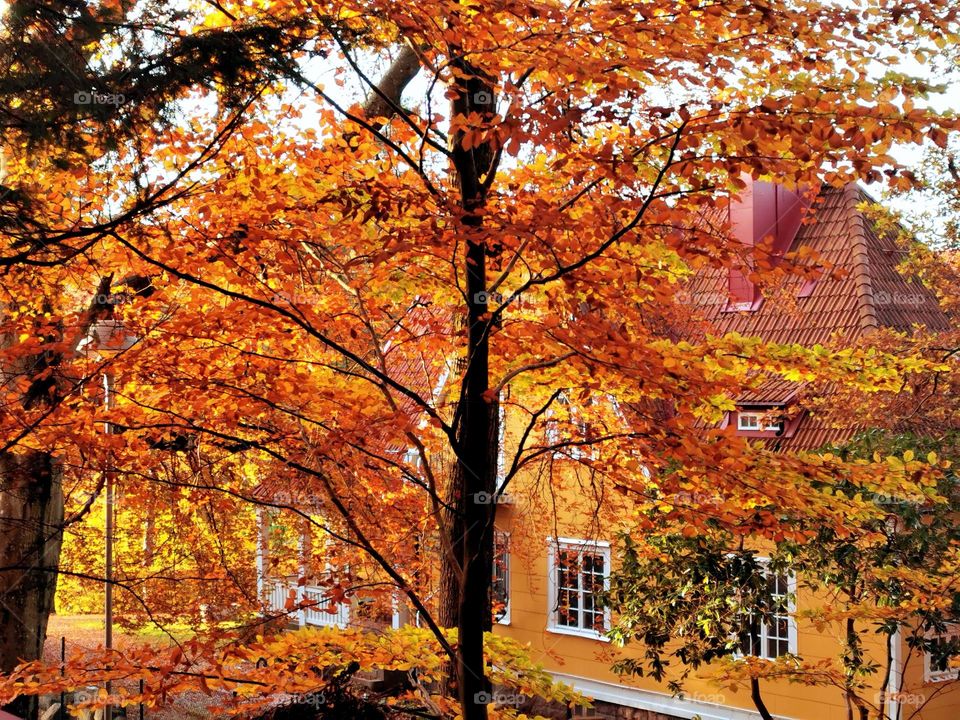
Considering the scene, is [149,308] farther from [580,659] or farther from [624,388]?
[580,659]

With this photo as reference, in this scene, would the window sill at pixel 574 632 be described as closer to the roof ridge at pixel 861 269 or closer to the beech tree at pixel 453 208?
the roof ridge at pixel 861 269

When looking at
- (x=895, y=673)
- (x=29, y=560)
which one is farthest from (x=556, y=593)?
(x=29, y=560)

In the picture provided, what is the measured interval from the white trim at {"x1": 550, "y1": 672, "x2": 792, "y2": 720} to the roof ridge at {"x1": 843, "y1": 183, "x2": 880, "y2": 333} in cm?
534

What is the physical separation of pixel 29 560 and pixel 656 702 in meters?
8.55

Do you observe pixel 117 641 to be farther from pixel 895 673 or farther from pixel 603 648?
pixel 895 673

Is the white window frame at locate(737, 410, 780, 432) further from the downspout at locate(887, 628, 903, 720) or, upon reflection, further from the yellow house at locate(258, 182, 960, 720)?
the downspout at locate(887, 628, 903, 720)

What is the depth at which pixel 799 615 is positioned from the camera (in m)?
7.88

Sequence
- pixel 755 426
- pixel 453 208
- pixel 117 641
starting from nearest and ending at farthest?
pixel 453 208 → pixel 755 426 → pixel 117 641

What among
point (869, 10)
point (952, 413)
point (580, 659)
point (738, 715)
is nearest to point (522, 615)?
point (580, 659)

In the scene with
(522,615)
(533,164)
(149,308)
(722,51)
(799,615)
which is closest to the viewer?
(722,51)

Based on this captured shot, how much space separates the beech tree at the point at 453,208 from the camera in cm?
392

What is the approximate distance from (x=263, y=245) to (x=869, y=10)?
13.0 ft

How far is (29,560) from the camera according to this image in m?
8.93

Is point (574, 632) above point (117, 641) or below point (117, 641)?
above
